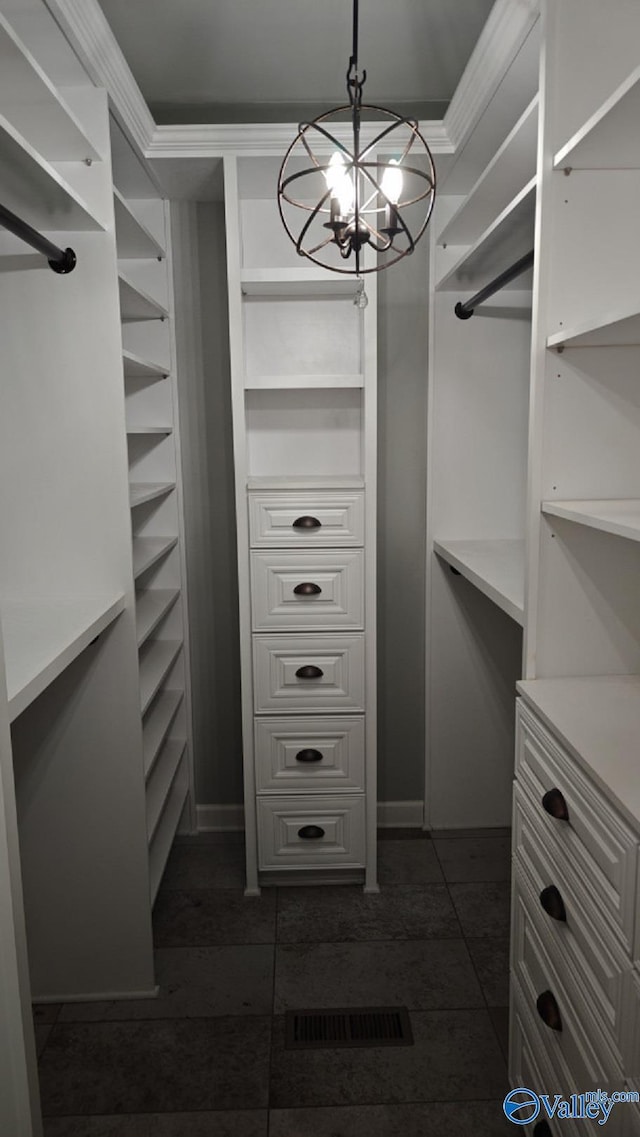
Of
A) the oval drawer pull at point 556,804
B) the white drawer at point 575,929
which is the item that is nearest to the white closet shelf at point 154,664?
the white drawer at point 575,929

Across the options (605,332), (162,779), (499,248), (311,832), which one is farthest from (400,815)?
(605,332)

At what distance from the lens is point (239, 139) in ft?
8.16

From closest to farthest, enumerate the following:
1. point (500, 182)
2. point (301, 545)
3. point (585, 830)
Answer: point (585, 830)
point (500, 182)
point (301, 545)

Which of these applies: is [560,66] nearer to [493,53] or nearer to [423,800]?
[493,53]

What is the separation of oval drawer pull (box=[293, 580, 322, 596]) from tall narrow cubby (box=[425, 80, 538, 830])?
1.63 feet

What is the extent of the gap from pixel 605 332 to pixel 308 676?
158cm

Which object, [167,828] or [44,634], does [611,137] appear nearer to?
[44,634]

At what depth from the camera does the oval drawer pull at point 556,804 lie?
1.43 meters

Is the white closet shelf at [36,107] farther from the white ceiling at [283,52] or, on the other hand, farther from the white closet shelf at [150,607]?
the white closet shelf at [150,607]

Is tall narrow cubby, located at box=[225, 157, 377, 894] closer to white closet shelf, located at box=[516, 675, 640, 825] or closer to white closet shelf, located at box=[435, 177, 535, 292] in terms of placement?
white closet shelf, located at box=[435, 177, 535, 292]

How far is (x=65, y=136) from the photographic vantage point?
6.13 feet

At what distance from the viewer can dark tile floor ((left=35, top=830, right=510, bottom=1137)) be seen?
1941 millimetres

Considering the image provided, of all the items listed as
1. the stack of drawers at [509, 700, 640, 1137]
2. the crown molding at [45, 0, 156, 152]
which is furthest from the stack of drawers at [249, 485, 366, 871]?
the crown molding at [45, 0, 156, 152]

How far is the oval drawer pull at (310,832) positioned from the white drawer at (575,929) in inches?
45.7
